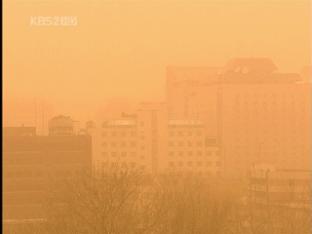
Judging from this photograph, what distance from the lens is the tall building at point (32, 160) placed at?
32.7 ft

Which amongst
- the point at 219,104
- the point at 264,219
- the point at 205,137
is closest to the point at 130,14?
the point at 205,137

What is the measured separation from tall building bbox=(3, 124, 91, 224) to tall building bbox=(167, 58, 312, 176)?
3555 mm

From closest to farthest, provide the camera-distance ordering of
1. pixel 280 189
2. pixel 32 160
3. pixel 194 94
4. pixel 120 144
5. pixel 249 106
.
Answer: pixel 280 189 < pixel 32 160 < pixel 120 144 < pixel 249 106 < pixel 194 94

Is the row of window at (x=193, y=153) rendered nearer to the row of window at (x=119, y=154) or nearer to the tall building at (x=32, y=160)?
the row of window at (x=119, y=154)

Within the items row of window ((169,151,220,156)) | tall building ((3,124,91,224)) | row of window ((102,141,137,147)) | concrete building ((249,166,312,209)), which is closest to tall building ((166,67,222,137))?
row of window ((169,151,220,156))

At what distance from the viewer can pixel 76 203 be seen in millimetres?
4152

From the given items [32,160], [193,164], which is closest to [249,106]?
[193,164]

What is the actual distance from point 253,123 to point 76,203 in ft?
35.2

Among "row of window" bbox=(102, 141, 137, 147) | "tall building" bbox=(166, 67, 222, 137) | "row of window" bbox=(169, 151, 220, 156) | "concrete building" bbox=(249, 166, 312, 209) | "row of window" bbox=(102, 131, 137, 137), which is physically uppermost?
"tall building" bbox=(166, 67, 222, 137)

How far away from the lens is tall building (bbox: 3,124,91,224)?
392 inches

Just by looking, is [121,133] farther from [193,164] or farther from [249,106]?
[249,106]

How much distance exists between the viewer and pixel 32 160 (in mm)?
10828

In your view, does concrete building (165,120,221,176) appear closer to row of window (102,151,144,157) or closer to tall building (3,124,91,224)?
row of window (102,151,144,157)

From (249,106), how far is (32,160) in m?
5.51
